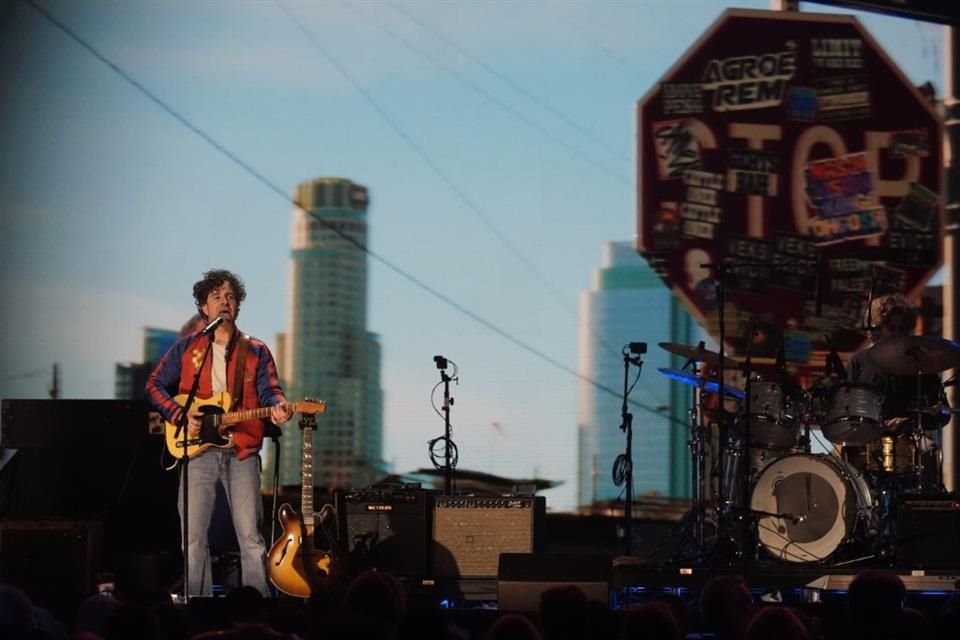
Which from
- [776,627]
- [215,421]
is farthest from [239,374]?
[776,627]

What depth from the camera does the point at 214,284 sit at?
8305 mm

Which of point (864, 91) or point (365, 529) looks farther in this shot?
point (864, 91)

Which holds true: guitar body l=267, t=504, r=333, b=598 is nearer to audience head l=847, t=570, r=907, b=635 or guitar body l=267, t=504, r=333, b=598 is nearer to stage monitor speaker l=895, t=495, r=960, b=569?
stage monitor speaker l=895, t=495, r=960, b=569

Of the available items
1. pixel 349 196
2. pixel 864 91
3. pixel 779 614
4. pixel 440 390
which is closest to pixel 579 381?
pixel 440 390

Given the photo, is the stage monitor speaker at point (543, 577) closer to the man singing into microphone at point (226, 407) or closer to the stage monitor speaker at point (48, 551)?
the man singing into microphone at point (226, 407)

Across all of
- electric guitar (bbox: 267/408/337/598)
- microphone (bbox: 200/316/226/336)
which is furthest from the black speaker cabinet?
microphone (bbox: 200/316/226/336)

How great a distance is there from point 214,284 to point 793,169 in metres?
4.61

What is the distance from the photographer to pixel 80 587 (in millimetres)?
8109

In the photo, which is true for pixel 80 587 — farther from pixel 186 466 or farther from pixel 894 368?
pixel 894 368

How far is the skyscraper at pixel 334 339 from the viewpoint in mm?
10828

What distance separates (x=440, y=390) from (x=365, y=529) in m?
1.72

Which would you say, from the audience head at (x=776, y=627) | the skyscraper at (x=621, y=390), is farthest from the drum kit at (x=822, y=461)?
the audience head at (x=776, y=627)

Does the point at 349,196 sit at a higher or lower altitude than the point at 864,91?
lower

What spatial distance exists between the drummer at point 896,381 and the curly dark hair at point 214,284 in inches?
130
